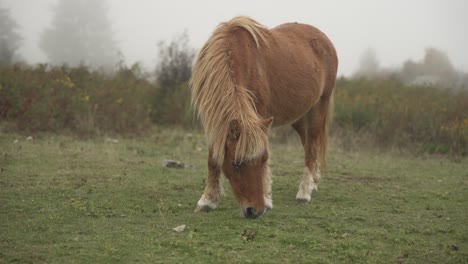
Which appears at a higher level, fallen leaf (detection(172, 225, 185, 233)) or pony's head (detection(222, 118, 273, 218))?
pony's head (detection(222, 118, 273, 218))

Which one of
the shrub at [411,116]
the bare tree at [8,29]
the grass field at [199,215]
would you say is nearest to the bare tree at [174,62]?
the shrub at [411,116]

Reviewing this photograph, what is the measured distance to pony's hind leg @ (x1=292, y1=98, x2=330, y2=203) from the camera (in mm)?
6168

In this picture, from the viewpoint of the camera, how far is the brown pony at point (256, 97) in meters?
4.50

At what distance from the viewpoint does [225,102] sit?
4645 mm

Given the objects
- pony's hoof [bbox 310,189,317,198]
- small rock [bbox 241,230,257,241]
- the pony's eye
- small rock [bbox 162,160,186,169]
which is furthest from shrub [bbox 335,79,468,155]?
small rock [bbox 241,230,257,241]

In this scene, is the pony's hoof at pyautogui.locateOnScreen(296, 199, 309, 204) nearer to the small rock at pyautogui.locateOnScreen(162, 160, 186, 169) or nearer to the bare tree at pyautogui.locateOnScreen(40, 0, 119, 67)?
the small rock at pyautogui.locateOnScreen(162, 160, 186, 169)

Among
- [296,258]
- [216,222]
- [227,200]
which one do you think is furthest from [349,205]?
[296,258]

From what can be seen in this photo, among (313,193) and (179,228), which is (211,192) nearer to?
(179,228)

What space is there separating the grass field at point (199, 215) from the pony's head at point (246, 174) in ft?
0.67

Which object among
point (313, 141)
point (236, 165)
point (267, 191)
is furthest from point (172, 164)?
point (236, 165)

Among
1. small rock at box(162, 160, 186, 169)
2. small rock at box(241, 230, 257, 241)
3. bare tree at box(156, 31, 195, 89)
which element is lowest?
small rock at box(241, 230, 257, 241)

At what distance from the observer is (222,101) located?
15.3 ft

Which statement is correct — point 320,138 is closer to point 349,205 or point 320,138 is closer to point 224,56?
point 349,205

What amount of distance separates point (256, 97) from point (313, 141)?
180cm
